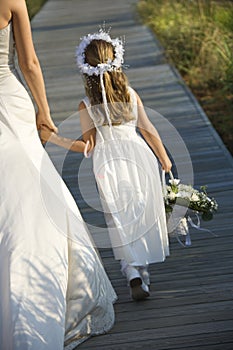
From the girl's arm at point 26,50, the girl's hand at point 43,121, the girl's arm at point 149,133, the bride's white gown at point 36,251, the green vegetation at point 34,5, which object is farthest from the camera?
the green vegetation at point 34,5

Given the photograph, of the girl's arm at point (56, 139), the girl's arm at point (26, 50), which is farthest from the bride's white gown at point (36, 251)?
the girl's arm at point (56, 139)

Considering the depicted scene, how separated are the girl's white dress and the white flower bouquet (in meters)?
0.20

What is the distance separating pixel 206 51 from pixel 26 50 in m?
10.2

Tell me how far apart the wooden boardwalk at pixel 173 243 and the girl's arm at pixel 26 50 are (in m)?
1.32

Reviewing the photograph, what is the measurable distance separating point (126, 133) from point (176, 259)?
1223 millimetres

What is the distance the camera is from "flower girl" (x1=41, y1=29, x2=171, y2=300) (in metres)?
5.53

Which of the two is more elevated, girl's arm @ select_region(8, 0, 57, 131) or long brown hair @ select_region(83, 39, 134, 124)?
girl's arm @ select_region(8, 0, 57, 131)

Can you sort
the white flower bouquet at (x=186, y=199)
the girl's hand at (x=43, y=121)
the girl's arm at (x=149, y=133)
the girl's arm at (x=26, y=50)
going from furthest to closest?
the white flower bouquet at (x=186, y=199), the girl's arm at (x=149, y=133), the girl's hand at (x=43, y=121), the girl's arm at (x=26, y=50)

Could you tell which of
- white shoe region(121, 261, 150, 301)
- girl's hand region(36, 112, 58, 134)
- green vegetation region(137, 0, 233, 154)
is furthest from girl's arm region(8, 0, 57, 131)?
green vegetation region(137, 0, 233, 154)

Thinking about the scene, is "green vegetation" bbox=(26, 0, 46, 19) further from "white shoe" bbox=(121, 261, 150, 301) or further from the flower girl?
"white shoe" bbox=(121, 261, 150, 301)

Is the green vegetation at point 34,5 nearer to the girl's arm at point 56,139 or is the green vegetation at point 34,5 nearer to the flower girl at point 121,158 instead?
the flower girl at point 121,158

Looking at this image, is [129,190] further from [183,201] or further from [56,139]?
[56,139]

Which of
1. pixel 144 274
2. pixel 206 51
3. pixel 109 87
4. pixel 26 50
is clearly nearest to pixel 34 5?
pixel 206 51

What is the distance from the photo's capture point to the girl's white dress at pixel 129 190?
18.3 feet
